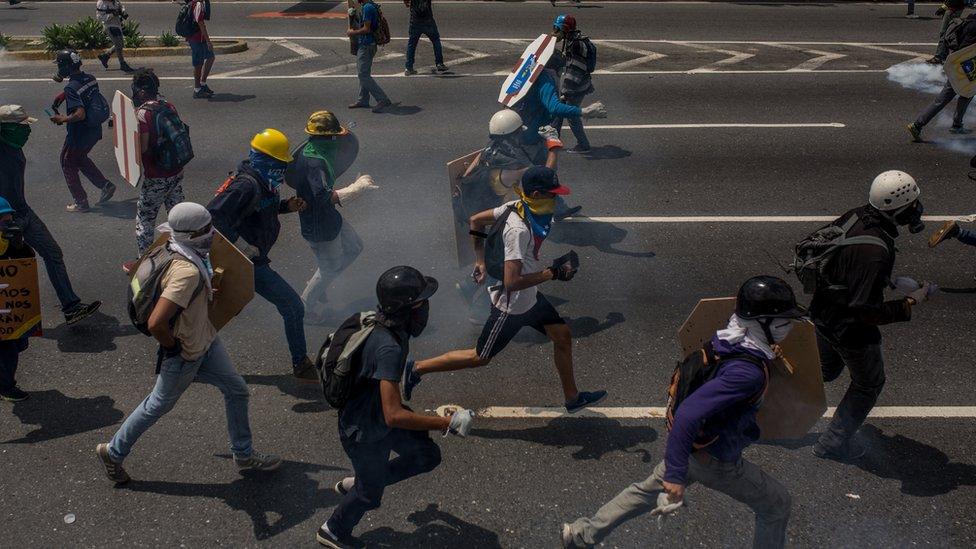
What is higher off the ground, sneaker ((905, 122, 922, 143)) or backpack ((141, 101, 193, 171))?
backpack ((141, 101, 193, 171))

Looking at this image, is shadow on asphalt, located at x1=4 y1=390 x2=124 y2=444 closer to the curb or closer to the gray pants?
the gray pants

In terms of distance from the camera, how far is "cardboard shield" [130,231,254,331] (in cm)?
514

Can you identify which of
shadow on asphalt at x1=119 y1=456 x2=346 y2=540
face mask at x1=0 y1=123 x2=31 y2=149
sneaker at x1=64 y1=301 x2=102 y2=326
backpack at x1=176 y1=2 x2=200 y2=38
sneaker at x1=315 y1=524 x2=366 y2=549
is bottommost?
shadow on asphalt at x1=119 y1=456 x2=346 y2=540

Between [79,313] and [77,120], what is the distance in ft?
9.93

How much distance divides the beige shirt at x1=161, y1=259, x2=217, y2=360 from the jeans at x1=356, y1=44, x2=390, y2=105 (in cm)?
843

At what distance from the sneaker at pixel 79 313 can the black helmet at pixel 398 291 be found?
3.96m

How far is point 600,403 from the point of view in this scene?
602cm

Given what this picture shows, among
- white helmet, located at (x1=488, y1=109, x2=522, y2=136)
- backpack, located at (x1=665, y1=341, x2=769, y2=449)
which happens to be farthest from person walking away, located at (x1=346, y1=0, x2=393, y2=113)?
backpack, located at (x1=665, y1=341, x2=769, y2=449)

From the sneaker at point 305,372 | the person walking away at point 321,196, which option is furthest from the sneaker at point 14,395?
the person walking away at point 321,196

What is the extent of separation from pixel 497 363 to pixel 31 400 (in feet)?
10.5

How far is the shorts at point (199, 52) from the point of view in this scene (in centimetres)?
1380

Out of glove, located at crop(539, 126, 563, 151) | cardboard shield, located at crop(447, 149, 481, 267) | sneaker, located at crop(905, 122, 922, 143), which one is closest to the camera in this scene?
cardboard shield, located at crop(447, 149, 481, 267)

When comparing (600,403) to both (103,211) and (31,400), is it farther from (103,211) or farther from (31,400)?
(103,211)

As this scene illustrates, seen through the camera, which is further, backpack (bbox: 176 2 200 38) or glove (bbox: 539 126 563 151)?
backpack (bbox: 176 2 200 38)
